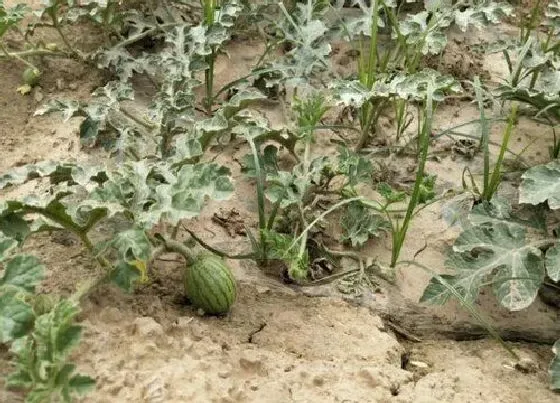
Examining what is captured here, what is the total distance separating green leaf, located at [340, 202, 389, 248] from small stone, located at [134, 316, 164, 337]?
808 millimetres

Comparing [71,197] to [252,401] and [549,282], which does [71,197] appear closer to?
[252,401]

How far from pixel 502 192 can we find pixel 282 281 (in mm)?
925

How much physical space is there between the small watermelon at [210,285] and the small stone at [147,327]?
0.19 metres

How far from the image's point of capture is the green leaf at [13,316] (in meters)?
1.90

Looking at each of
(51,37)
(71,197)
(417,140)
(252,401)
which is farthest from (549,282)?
(51,37)

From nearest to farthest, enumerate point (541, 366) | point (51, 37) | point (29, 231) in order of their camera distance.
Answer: point (29, 231) → point (541, 366) → point (51, 37)

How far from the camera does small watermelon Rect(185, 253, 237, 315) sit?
7.94ft

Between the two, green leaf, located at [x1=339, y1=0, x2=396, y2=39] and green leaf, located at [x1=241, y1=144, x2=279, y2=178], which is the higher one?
green leaf, located at [x1=339, y1=0, x2=396, y2=39]

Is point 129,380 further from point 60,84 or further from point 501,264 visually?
point 60,84

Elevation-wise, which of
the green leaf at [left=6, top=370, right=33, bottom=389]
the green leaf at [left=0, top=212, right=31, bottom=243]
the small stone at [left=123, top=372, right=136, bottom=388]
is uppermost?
the green leaf at [left=0, top=212, right=31, bottom=243]

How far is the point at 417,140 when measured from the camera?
3.22 m

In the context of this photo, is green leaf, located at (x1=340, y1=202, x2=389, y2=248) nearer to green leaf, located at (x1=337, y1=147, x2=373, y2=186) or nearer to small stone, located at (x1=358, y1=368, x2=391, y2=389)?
green leaf, located at (x1=337, y1=147, x2=373, y2=186)

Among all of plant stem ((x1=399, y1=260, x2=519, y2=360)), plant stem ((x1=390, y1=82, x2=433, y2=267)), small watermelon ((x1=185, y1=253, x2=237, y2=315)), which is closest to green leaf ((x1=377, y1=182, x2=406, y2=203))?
plant stem ((x1=390, y1=82, x2=433, y2=267))

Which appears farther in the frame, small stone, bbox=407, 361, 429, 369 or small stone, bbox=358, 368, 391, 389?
small stone, bbox=407, 361, 429, 369
